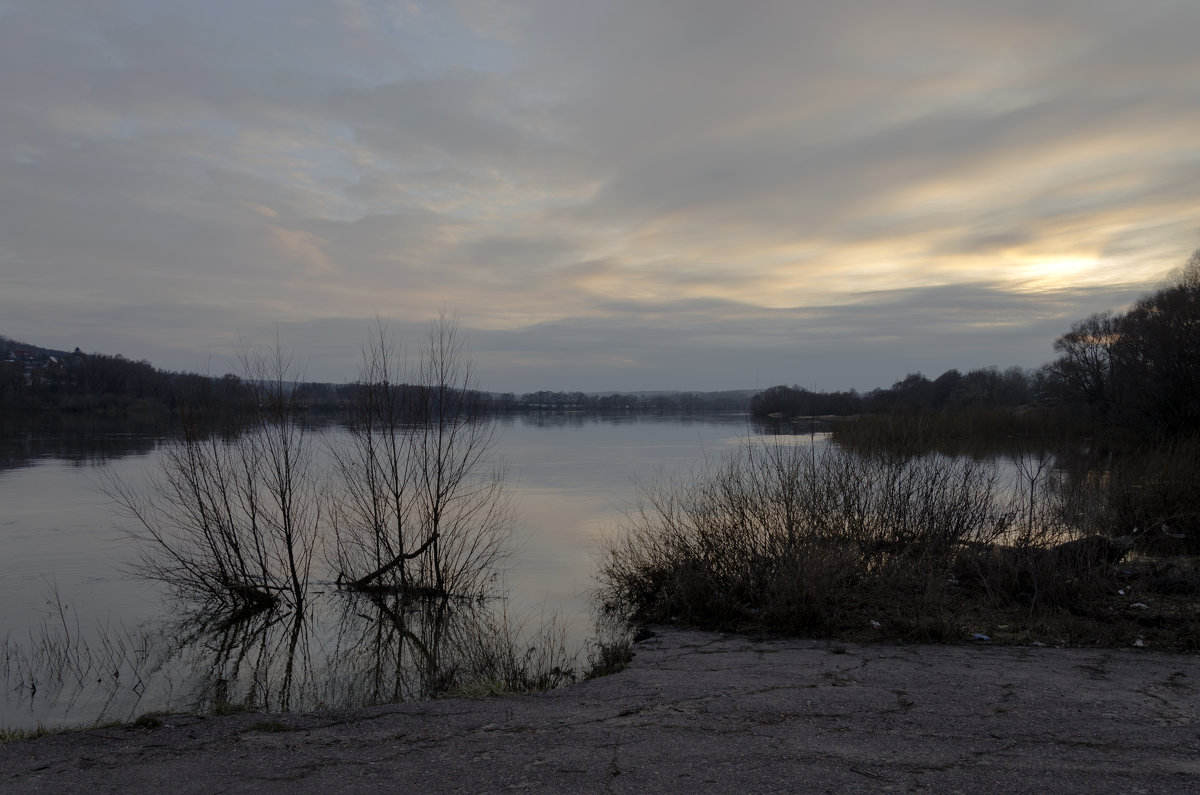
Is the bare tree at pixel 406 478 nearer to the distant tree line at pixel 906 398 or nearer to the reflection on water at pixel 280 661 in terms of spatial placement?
the reflection on water at pixel 280 661

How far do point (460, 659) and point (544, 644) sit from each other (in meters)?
1.23

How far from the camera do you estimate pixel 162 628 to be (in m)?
12.0

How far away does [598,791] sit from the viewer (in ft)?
15.2

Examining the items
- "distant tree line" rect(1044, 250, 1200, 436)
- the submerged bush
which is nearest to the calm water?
the submerged bush

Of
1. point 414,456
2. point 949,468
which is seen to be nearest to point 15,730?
point 414,456

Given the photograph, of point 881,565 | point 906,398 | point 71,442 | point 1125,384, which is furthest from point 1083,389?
point 71,442

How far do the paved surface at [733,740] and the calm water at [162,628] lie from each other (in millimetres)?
2672

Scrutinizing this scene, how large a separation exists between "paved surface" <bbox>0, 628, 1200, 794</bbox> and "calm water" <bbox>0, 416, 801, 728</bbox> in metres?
2.67

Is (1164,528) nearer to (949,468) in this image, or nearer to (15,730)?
(949,468)

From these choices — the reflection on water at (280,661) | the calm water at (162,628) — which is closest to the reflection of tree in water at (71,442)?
the calm water at (162,628)

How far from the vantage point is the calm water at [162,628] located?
8.95 metres

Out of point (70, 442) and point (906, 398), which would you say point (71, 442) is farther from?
point (906, 398)

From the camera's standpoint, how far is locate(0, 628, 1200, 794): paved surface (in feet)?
15.6

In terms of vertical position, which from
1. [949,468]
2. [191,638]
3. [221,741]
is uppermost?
[949,468]
